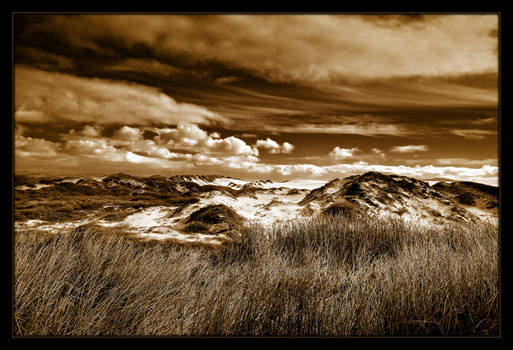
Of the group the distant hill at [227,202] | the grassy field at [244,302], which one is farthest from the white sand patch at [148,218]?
the grassy field at [244,302]

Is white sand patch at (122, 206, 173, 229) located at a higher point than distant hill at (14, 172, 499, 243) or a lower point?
lower

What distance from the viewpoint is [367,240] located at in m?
5.36

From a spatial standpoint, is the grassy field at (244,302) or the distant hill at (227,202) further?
the distant hill at (227,202)

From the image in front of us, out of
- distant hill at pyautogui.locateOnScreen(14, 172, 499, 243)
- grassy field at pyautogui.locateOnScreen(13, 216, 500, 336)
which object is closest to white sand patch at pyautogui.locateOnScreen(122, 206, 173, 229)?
distant hill at pyautogui.locateOnScreen(14, 172, 499, 243)

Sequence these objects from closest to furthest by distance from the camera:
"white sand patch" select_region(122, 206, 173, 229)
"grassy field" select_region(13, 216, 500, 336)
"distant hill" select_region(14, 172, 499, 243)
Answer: "grassy field" select_region(13, 216, 500, 336) → "distant hill" select_region(14, 172, 499, 243) → "white sand patch" select_region(122, 206, 173, 229)

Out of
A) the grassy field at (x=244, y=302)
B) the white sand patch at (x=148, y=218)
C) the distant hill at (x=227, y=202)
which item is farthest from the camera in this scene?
the white sand patch at (x=148, y=218)

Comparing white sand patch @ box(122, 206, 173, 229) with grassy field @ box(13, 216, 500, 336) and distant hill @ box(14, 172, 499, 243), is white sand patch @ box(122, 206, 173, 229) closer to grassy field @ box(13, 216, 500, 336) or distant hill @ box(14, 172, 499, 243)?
distant hill @ box(14, 172, 499, 243)

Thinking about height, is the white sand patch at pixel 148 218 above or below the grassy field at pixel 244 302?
below

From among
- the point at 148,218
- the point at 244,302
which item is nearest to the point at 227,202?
the point at 148,218

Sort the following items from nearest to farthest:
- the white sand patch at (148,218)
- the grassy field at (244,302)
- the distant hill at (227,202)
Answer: the grassy field at (244,302)
the distant hill at (227,202)
the white sand patch at (148,218)

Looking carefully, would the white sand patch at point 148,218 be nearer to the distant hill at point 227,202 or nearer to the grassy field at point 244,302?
the distant hill at point 227,202
